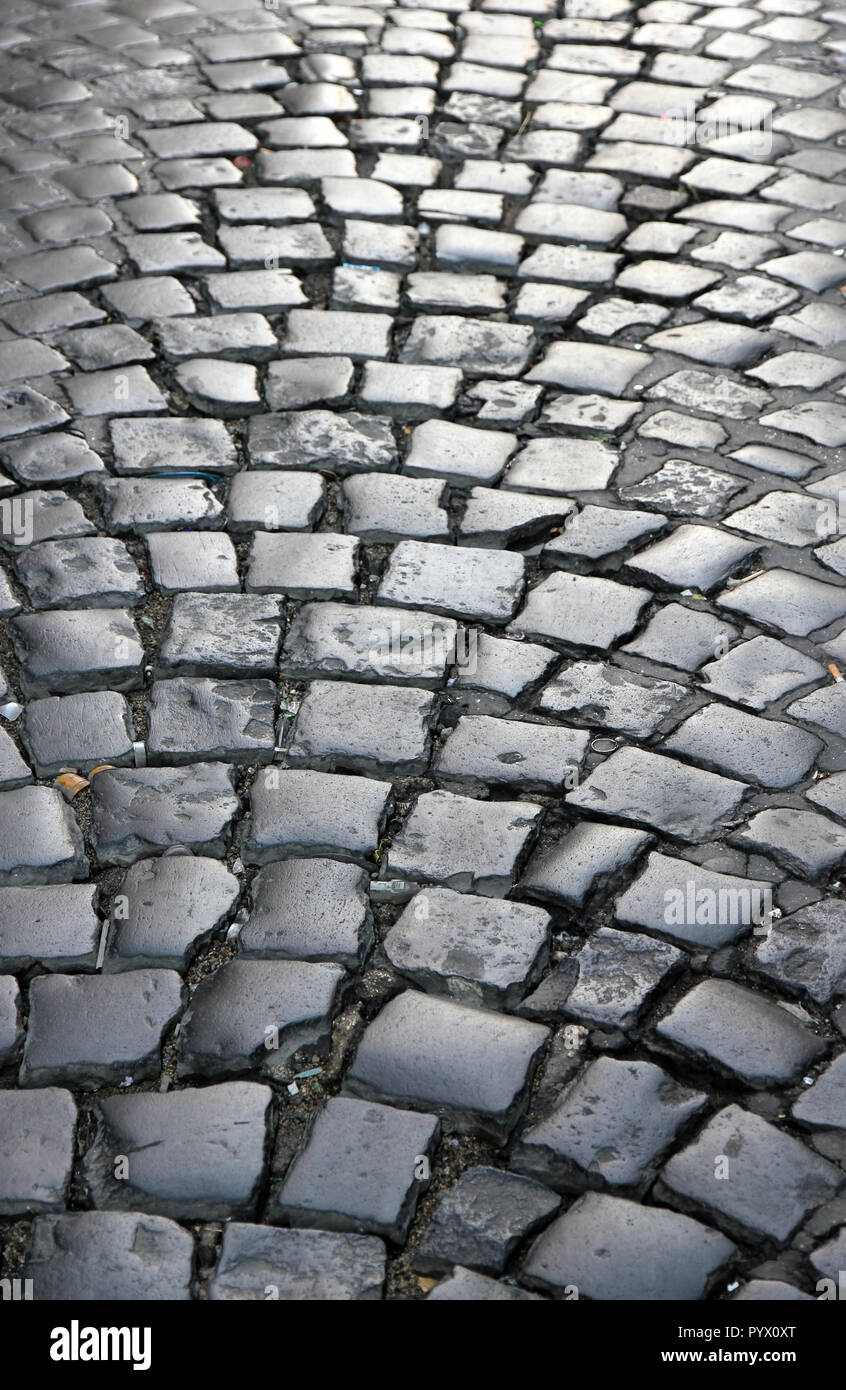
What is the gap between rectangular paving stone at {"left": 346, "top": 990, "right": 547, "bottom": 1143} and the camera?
235cm

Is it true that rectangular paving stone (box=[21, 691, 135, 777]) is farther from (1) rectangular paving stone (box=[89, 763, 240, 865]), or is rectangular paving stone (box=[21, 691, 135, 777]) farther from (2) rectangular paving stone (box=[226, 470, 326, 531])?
(2) rectangular paving stone (box=[226, 470, 326, 531])

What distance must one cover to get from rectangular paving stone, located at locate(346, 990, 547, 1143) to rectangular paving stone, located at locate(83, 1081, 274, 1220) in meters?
0.20

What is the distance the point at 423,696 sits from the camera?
318 centimetres

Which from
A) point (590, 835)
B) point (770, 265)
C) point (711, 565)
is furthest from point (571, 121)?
point (590, 835)

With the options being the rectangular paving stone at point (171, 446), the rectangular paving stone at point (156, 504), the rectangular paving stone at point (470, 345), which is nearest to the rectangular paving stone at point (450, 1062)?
the rectangular paving stone at point (156, 504)

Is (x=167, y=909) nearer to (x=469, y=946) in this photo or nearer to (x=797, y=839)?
(x=469, y=946)

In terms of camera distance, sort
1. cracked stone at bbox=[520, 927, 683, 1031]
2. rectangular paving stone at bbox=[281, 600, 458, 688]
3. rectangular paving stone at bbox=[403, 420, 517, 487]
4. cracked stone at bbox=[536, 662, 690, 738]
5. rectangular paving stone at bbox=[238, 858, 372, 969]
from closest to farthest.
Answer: cracked stone at bbox=[520, 927, 683, 1031], rectangular paving stone at bbox=[238, 858, 372, 969], cracked stone at bbox=[536, 662, 690, 738], rectangular paving stone at bbox=[281, 600, 458, 688], rectangular paving stone at bbox=[403, 420, 517, 487]

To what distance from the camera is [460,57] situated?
617 cm

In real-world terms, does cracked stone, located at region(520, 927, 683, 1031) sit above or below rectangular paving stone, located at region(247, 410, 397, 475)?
below

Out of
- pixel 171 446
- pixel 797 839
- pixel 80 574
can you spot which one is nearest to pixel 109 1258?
pixel 797 839

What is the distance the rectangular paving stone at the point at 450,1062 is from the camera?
2.35 meters

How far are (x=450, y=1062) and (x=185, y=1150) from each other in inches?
18.5

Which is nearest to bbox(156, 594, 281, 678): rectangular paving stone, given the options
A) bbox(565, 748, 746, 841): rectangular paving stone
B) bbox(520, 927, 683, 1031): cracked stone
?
bbox(565, 748, 746, 841): rectangular paving stone

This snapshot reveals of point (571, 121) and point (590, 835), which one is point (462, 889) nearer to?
point (590, 835)
